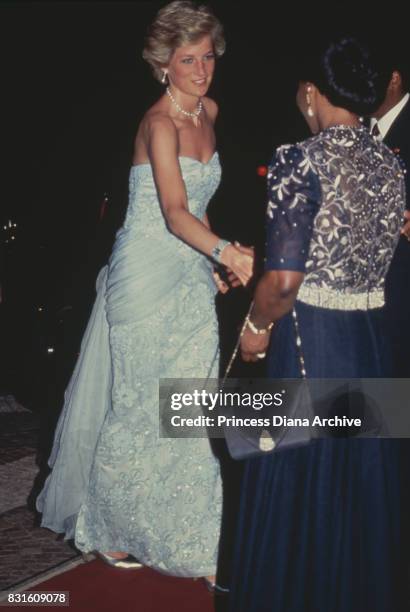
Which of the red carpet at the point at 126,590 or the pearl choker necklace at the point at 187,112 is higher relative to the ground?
the pearl choker necklace at the point at 187,112

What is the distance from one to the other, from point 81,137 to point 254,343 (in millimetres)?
5087

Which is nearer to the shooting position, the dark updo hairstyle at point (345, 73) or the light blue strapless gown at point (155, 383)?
the dark updo hairstyle at point (345, 73)

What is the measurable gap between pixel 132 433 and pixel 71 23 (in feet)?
14.9

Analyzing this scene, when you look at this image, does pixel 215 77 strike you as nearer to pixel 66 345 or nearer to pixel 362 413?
pixel 66 345

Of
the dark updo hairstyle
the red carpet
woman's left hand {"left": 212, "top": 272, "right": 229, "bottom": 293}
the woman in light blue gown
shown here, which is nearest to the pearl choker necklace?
the woman in light blue gown

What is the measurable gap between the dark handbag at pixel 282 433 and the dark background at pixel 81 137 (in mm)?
3822

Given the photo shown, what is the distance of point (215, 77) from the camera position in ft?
22.5

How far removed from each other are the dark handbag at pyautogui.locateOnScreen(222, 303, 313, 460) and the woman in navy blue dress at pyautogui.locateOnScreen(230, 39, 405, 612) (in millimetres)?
62

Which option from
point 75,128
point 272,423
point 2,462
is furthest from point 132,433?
point 75,128

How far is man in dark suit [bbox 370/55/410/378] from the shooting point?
3113 millimetres

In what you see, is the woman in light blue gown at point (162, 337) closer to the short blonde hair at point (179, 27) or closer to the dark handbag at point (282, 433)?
the short blonde hair at point (179, 27)

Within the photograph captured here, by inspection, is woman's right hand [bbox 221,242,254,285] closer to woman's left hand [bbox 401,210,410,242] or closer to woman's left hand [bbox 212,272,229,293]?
woman's left hand [bbox 212,272,229,293]

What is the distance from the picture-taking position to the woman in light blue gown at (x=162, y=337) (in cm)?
298

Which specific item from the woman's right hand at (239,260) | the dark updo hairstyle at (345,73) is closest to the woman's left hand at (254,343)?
the woman's right hand at (239,260)
